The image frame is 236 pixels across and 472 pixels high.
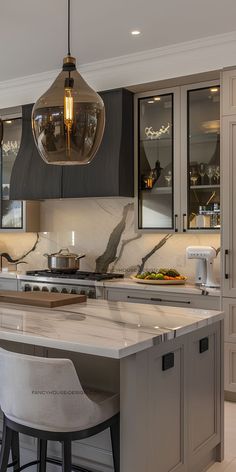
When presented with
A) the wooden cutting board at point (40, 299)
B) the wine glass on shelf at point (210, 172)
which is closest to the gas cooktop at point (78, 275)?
the wine glass on shelf at point (210, 172)

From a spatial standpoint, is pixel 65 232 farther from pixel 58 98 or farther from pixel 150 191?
pixel 58 98

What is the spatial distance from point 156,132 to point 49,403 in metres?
3.18

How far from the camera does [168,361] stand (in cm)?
238

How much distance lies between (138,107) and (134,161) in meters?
0.51

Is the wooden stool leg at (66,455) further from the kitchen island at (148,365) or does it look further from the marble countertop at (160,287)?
the marble countertop at (160,287)

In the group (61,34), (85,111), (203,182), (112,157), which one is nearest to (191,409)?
(85,111)

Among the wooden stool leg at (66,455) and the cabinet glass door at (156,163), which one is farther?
the cabinet glass door at (156,163)

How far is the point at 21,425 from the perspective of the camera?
2113 millimetres

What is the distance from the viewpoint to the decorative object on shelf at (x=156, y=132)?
4613mm

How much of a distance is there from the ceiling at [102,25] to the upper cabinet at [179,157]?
0.53m

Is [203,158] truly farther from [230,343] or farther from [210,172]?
[230,343]

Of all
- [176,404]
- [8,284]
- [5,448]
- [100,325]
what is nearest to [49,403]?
[5,448]

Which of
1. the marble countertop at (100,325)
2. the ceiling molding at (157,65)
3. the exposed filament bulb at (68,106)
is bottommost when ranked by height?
the marble countertop at (100,325)

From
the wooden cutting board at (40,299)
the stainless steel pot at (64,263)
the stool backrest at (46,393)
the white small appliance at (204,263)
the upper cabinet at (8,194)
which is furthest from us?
the upper cabinet at (8,194)
